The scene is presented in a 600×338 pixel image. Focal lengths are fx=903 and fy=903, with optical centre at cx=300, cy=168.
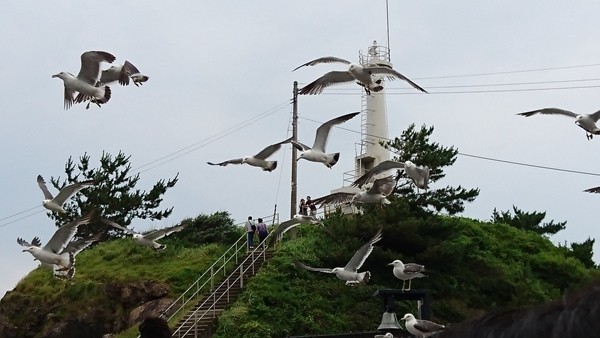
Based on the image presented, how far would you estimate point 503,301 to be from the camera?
24828 millimetres

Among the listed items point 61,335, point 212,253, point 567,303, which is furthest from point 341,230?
point 567,303

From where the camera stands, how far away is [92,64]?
43.9 ft

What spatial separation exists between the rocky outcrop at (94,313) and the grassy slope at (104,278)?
0.14ft

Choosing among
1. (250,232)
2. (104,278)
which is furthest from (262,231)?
(104,278)

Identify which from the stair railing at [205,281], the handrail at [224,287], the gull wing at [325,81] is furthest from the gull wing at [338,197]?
the stair railing at [205,281]

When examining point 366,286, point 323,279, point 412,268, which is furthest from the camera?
point 323,279

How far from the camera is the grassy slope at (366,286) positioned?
2258cm

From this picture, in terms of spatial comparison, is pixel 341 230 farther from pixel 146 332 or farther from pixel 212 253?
pixel 146 332

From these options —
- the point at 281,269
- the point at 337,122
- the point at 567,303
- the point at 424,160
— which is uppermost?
the point at 424,160

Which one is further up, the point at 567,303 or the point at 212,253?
the point at 212,253

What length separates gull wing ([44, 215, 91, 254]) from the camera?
16.1m

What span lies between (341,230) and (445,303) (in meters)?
3.61

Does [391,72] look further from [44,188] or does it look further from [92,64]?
[44,188]

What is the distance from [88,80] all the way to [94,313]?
1540 cm
